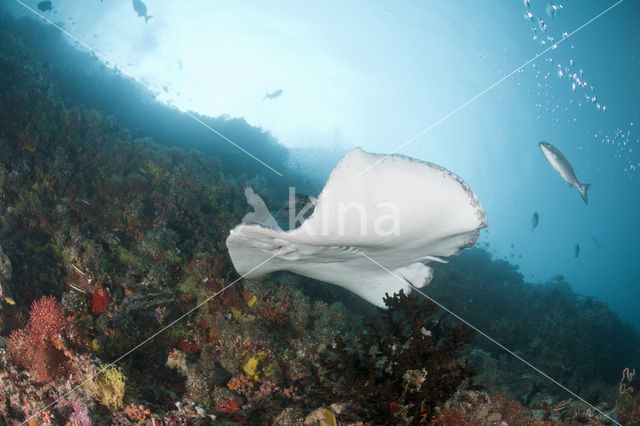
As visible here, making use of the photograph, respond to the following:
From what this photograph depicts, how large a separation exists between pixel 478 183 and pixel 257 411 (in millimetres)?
55901

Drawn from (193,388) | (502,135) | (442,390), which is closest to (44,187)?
(193,388)

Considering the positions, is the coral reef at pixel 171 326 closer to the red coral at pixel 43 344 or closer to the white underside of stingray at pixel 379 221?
the red coral at pixel 43 344

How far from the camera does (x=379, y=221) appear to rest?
2373 mm

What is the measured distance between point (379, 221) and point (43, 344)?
4.14m

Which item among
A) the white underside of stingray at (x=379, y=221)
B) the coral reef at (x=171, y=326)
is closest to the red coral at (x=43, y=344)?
the coral reef at (x=171, y=326)

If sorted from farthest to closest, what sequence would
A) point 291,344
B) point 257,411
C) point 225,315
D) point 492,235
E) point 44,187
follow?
1. point 492,235
2. point 44,187
3. point 225,315
4. point 291,344
5. point 257,411

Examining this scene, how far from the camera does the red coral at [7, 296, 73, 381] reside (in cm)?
329

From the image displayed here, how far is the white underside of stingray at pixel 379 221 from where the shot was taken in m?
2.03

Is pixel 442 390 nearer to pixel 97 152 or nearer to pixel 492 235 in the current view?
pixel 97 152

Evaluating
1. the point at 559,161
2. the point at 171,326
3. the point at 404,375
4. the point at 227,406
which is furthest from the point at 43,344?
the point at 559,161

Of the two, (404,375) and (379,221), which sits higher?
(379,221)

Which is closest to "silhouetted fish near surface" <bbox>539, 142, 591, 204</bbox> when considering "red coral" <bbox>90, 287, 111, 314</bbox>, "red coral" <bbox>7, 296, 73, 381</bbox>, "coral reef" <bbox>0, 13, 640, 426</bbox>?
"coral reef" <bbox>0, 13, 640, 426</bbox>

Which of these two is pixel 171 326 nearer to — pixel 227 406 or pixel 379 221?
pixel 227 406

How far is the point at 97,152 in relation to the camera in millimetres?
7883
